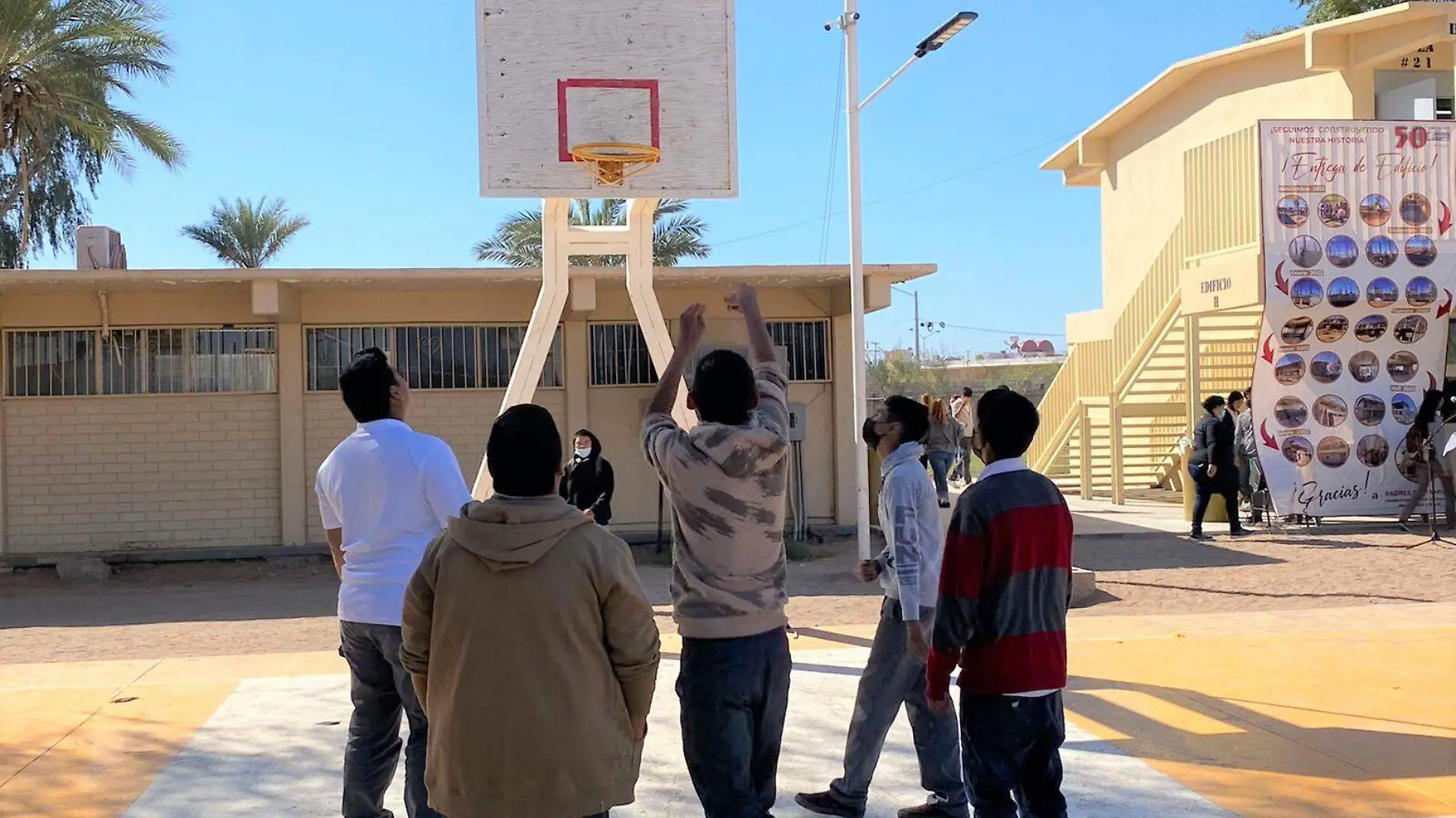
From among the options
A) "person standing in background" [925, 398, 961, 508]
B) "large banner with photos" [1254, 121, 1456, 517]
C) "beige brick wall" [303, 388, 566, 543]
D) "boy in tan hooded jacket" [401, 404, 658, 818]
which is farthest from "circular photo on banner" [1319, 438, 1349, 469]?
"boy in tan hooded jacket" [401, 404, 658, 818]

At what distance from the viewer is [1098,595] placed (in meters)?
11.4

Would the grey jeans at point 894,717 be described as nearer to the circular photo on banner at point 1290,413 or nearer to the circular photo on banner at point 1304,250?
the circular photo on banner at point 1290,413

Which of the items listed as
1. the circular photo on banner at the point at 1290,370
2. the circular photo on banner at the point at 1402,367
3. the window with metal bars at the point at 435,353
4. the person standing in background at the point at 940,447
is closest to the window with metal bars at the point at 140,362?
the window with metal bars at the point at 435,353

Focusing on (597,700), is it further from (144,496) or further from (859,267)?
(144,496)

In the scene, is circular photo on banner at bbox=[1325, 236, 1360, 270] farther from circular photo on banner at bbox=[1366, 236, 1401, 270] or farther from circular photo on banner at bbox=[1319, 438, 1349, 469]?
circular photo on banner at bbox=[1319, 438, 1349, 469]

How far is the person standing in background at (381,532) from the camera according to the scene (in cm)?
432

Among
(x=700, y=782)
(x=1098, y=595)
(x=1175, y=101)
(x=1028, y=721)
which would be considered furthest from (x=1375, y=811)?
(x=1175, y=101)

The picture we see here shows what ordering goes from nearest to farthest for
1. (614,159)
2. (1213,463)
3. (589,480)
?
(614,159) < (589,480) < (1213,463)

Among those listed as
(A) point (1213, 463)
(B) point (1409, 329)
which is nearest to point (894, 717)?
(A) point (1213, 463)

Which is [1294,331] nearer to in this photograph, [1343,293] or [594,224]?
[1343,293]

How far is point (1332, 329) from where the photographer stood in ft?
51.3

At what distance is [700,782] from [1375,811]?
2.79 m

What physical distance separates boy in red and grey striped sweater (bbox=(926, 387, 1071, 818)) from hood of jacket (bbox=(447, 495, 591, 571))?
4.12 feet

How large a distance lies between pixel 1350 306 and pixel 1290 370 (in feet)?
3.40
